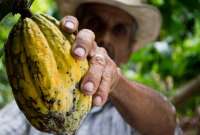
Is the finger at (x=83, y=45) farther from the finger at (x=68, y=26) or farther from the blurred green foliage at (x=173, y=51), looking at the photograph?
the blurred green foliage at (x=173, y=51)

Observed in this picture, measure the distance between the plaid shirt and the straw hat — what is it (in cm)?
43

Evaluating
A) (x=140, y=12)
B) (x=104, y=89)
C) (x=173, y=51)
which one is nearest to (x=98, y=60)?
(x=104, y=89)

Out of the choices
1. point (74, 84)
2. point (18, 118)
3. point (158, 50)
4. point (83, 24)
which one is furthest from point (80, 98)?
point (158, 50)

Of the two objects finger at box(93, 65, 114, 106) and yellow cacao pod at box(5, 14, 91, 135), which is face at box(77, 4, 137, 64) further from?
yellow cacao pod at box(5, 14, 91, 135)

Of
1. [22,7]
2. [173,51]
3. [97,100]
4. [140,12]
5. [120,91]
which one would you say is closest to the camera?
[22,7]

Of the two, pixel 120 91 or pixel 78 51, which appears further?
pixel 120 91

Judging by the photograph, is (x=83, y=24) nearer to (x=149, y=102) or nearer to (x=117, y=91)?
(x=149, y=102)

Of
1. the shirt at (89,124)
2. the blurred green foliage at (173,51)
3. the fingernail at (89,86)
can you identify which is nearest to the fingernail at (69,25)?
the fingernail at (89,86)

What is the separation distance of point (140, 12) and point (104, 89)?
4.53 ft

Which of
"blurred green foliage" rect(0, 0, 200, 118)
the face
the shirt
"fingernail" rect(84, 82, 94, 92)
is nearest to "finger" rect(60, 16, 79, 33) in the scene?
"fingernail" rect(84, 82, 94, 92)

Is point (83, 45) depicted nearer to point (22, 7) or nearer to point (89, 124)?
point (22, 7)

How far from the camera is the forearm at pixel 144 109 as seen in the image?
1762 millimetres

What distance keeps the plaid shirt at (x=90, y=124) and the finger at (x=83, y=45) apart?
97cm

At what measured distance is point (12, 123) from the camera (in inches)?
83.8
